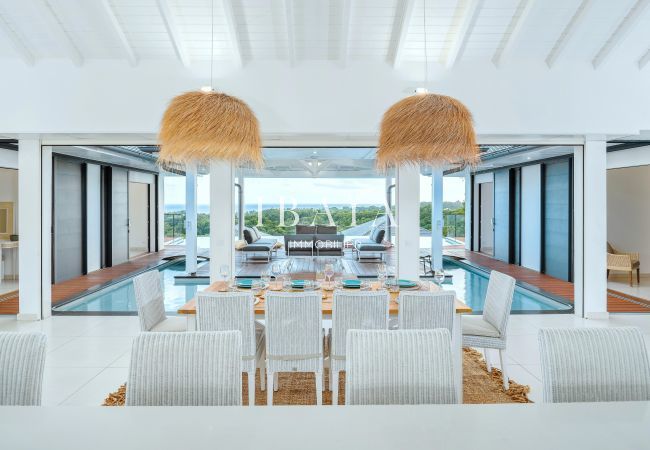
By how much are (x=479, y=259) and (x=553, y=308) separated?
509cm

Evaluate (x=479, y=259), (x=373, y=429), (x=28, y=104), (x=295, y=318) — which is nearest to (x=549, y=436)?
(x=373, y=429)

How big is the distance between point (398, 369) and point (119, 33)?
462cm

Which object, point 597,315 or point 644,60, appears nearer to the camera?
point 644,60

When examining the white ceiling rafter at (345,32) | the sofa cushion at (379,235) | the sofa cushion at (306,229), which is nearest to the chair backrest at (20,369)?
the white ceiling rafter at (345,32)

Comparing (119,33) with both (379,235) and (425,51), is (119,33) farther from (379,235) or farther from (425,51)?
(379,235)

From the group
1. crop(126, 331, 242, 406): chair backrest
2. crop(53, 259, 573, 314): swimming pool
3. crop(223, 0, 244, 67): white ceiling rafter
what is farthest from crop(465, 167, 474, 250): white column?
crop(126, 331, 242, 406): chair backrest

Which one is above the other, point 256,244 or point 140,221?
point 140,221

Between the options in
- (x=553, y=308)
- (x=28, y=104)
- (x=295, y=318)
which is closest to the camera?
(x=295, y=318)

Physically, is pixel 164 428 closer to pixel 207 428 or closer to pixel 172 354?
pixel 207 428

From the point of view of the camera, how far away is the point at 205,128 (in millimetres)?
2943

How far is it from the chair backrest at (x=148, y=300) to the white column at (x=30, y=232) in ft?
9.42

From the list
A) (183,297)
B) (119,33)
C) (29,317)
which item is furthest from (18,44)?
(183,297)

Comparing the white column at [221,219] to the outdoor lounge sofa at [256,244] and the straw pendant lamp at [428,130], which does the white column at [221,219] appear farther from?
the outdoor lounge sofa at [256,244]

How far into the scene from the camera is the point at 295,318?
2.99m
